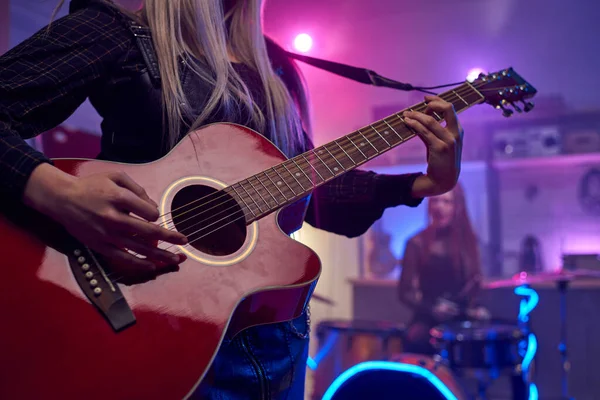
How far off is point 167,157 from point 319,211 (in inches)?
19.4

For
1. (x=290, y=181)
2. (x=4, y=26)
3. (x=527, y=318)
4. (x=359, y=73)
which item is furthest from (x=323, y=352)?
(x=290, y=181)

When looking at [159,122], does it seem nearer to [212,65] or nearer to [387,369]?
[212,65]

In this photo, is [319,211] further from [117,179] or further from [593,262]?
[593,262]

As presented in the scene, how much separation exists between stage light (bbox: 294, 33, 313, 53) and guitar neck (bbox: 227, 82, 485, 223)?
164 inches

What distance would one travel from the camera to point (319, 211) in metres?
1.37

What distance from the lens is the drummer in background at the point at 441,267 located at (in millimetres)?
4812

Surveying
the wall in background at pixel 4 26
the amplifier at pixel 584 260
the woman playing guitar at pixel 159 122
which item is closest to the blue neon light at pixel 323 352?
the amplifier at pixel 584 260

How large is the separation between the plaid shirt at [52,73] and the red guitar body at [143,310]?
0.28 feet

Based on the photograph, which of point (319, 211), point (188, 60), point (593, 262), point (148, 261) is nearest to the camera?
point (148, 261)

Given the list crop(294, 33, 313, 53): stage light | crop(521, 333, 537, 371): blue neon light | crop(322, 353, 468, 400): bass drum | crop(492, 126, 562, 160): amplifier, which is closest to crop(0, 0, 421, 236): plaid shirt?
crop(322, 353, 468, 400): bass drum

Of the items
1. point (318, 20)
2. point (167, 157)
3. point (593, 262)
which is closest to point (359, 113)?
point (318, 20)

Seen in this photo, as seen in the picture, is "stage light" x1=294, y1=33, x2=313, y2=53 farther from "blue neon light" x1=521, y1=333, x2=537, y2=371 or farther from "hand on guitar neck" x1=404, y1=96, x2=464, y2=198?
"hand on guitar neck" x1=404, y1=96, x2=464, y2=198

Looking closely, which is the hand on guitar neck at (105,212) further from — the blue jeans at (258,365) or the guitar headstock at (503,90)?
the guitar headstock at (503,90)

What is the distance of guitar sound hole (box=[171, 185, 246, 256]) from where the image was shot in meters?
0.95
